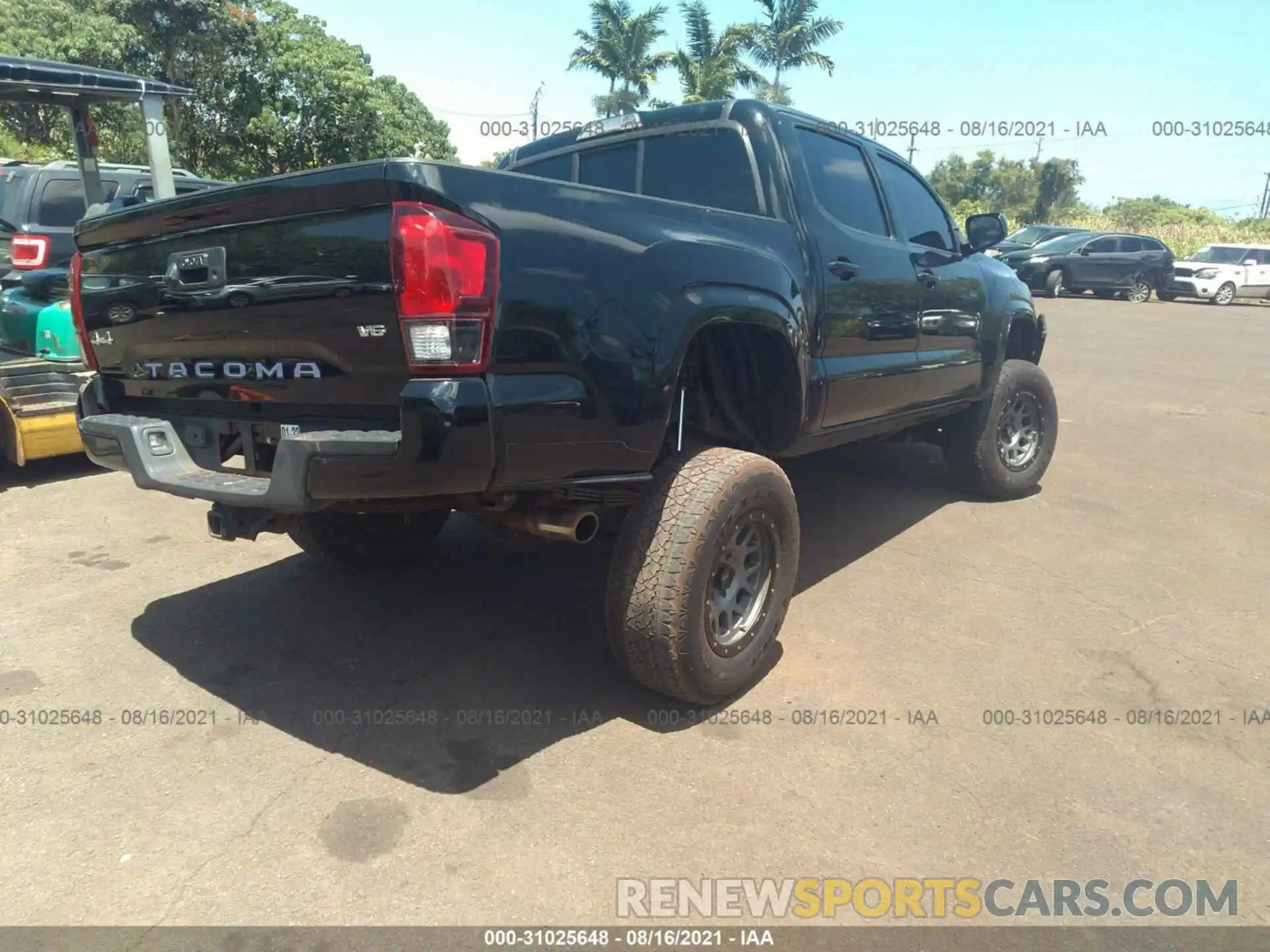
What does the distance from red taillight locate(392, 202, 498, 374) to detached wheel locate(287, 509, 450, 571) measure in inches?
61.1

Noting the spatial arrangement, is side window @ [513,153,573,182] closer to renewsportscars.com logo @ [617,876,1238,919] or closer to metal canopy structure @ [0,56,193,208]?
metal canopy structure @ [0,56,193,208]

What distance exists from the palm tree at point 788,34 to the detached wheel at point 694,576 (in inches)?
1241

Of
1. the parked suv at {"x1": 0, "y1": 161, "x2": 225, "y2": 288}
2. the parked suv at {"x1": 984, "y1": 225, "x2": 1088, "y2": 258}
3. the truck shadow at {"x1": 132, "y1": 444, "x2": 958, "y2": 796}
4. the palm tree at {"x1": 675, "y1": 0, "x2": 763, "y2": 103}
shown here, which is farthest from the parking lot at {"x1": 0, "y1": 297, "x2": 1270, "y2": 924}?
the palm tree at {"x1": 675, "y1": 0, "x2": 763, "y2": 103}

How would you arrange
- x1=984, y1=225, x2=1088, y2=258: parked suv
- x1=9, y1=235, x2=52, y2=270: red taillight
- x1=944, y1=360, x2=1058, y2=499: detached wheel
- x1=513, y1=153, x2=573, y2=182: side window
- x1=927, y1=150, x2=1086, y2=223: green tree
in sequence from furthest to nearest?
1. x1=927, y1=150, x2=1086, y2=223: green tree
2. x1=984, y1=225, x2=1088, y2=258: parked suv
3. x1=9, y1=235, x2=52, y2=270: red taillight
4. x1=944, y1=360, x2=1058, y2=499: detached wheel
5. x1=513, y1=153, x2=573, y2=182: side window

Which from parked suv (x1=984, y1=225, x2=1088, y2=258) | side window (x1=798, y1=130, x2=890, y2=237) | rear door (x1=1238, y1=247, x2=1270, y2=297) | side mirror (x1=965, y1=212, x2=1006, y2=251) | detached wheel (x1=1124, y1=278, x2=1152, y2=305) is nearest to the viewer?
side window (x1=798, y1=130, x2=890, y2=237)

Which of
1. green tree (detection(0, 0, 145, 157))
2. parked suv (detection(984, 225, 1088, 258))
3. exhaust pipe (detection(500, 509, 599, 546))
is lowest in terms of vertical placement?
exhaust pipe (detection(500, 509, 599, 546))

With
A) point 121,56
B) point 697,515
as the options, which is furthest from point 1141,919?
point 121,56

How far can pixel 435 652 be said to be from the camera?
137 inches

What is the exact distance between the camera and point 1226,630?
377cm

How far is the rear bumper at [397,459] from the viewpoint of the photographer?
2270mm

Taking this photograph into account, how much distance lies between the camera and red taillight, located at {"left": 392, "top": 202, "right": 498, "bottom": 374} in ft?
7.39

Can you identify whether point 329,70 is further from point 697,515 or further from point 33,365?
point 697,515

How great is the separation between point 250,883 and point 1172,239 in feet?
142

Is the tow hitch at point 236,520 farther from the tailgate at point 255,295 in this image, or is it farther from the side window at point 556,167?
the side window at point 556,167
